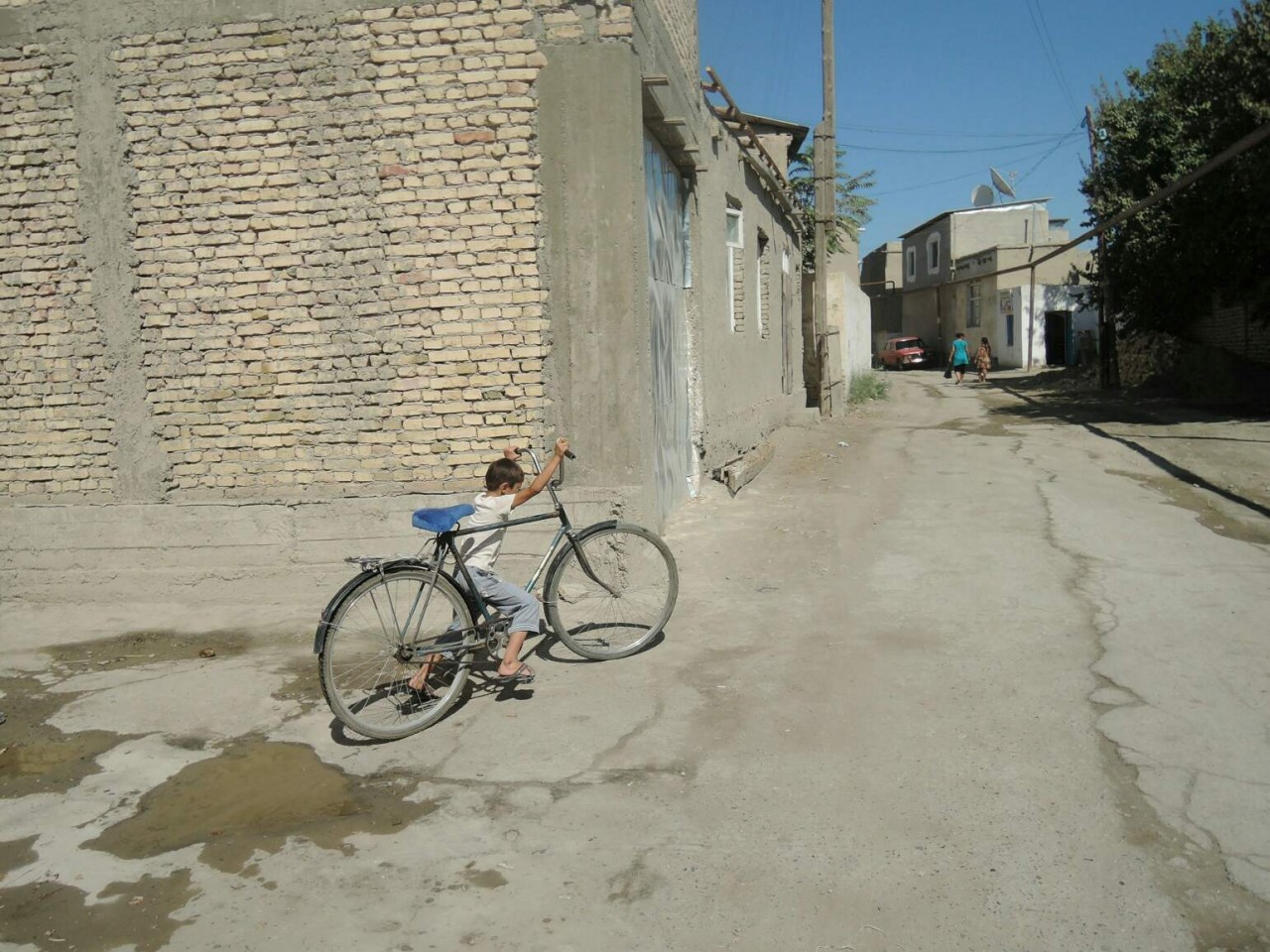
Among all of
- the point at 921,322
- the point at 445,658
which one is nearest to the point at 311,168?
the point at 445,658

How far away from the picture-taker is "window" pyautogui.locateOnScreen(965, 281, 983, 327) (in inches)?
1706

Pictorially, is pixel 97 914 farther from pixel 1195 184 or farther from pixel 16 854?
pixel 1195 184

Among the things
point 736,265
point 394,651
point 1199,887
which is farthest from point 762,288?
point 1199,887

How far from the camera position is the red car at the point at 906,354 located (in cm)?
4388

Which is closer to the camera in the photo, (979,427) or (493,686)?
(493,686)

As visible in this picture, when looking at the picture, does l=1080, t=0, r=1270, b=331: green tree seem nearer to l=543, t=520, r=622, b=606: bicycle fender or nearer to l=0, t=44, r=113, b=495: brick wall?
l=543, t=520, r=622, b=606: bicycle fender

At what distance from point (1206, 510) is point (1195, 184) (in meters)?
11.4

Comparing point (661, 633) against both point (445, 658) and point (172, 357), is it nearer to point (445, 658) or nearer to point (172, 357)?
point (445, 658)

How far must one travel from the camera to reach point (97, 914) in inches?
131

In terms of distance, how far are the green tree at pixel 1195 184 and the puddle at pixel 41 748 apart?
15880 mm

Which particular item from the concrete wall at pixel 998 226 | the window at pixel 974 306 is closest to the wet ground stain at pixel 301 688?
the window at pixel 974 306

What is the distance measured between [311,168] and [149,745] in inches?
159

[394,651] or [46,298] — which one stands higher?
[46,298]

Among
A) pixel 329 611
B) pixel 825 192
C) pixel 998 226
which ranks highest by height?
pixel 998 226
